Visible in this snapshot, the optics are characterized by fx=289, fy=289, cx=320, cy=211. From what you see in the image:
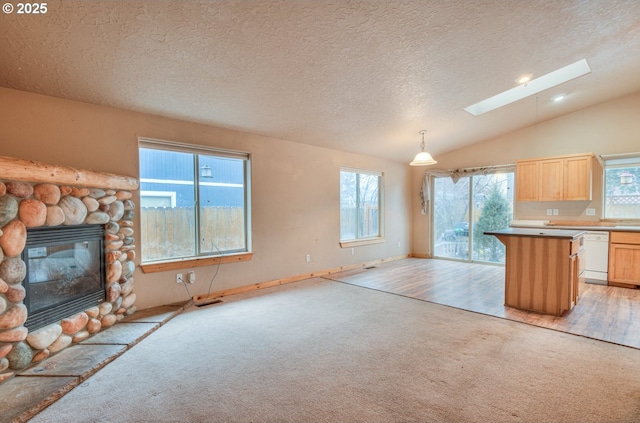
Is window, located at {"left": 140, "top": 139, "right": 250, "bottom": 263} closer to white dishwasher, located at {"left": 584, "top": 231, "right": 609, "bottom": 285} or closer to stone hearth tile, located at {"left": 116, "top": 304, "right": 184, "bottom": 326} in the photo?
stone hearth tile, located at {"left": 116, "top": 304, "right": 184, "bottom": 326}

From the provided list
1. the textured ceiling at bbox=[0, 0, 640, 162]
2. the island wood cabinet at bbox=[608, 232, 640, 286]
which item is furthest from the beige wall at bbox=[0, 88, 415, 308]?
the island wood cabinet at bbox=[608, 232, 640, 286]

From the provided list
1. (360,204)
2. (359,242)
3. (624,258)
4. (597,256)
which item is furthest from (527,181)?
(359,242)

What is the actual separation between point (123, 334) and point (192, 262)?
121 cm

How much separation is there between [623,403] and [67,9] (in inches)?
176

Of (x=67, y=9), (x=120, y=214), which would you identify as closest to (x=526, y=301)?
(x=120, y=214)

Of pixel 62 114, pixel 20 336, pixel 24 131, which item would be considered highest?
pixel 62 114

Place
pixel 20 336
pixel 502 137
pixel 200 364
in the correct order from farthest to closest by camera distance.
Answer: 1. pixel 502 137
2. pixel 200 364
3. pixel 20 336

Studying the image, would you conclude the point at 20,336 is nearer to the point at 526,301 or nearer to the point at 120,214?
the point at 120,214

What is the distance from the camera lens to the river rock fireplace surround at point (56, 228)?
6.79 feet

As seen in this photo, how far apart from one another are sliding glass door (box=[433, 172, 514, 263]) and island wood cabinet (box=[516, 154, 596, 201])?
518 millimetres

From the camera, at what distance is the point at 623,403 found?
1852 mm

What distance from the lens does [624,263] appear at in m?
4.59

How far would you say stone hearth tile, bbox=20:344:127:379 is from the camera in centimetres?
212

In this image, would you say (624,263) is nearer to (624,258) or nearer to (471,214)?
(624,258)
